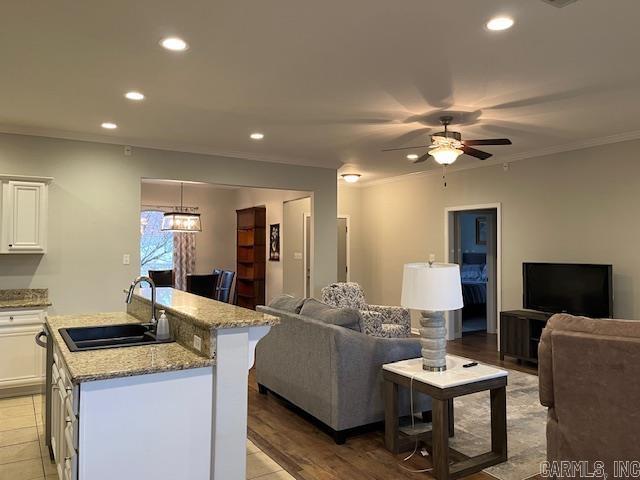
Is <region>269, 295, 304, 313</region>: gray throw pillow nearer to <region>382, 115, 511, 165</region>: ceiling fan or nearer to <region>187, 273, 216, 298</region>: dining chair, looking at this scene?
<region>382, 115, 511, 165</region>: ceiling fan

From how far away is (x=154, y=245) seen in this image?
9.78 meters

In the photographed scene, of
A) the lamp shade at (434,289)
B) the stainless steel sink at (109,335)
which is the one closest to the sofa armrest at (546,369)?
the lamp shade at (434,289)

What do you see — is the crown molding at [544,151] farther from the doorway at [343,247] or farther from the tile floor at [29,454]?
the tile floor at [29,454]

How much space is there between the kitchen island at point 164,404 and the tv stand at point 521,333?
421cm

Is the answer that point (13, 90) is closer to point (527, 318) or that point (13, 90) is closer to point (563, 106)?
point (563, 106)

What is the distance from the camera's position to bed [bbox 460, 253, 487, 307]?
8570mm

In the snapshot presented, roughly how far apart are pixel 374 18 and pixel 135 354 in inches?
84.4

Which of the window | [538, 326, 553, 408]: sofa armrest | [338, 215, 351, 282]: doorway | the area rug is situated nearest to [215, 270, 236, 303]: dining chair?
the window

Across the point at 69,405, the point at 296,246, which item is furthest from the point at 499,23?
the point at 296,246

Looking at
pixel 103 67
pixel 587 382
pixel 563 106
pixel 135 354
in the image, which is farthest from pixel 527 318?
pixel 103 67

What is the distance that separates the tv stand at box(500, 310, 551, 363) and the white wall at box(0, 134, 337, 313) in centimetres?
423

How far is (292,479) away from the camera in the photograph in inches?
114

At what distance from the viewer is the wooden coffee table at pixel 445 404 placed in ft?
9.31

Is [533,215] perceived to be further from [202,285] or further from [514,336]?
[202,285]
